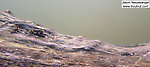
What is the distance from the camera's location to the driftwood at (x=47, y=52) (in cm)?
132

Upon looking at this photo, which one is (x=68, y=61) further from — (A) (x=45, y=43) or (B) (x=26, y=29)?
(B) (x=26, y=29)

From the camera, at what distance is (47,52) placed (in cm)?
151

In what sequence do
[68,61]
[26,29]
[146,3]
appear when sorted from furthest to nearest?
[146,3] → [26,29] → [68,61]

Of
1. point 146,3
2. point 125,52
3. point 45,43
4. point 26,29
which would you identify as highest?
point 146,3

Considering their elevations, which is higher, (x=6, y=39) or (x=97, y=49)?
(x=6, y=39)

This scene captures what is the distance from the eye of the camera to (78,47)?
5.84ft

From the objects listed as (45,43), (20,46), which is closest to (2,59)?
(20,46)

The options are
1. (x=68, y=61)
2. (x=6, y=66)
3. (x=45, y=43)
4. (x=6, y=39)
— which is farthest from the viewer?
(x=45, y=43)

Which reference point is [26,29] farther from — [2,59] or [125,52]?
[125,52]

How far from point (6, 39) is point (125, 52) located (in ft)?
5.52

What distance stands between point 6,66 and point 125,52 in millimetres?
1571

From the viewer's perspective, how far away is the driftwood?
132 cm

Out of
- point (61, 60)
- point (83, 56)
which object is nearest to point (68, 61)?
point (61, 60)

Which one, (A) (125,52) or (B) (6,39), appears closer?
(B) (6,39)
